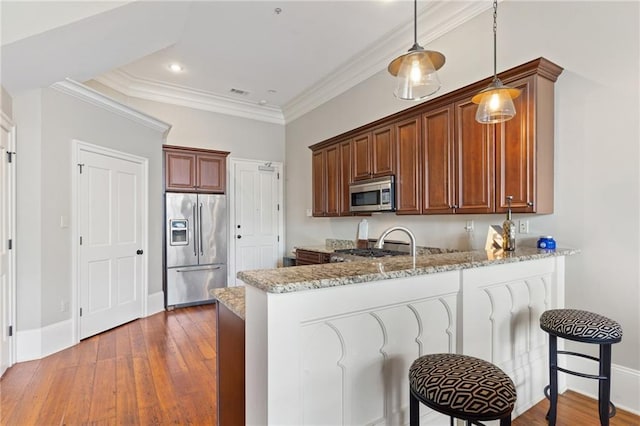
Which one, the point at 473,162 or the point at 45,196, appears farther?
the point at 45,196

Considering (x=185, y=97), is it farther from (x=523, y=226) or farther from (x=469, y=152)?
(x=523, y=226)

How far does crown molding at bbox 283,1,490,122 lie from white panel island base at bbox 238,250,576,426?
2.41 m

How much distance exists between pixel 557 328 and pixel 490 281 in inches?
16.1

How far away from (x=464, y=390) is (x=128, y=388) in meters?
2.51

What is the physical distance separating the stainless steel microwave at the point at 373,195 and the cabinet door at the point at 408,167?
72mm

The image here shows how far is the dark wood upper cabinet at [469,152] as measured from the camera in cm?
232

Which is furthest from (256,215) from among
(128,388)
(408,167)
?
(128,388)

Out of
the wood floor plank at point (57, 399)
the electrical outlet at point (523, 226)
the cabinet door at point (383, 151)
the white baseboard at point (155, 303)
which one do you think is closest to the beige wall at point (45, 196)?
the wood floor plank at point (57, 399)

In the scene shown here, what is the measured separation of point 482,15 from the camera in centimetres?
291

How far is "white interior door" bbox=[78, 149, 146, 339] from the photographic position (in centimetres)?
362

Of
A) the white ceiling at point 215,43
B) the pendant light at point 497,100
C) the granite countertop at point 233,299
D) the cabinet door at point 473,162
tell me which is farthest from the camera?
the cabinet door at point 473,162

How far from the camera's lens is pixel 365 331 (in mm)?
1419

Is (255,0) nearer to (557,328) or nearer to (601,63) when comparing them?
(601,63)

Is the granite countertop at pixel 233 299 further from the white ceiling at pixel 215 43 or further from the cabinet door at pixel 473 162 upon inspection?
the white ceiling at pixel 215 43
